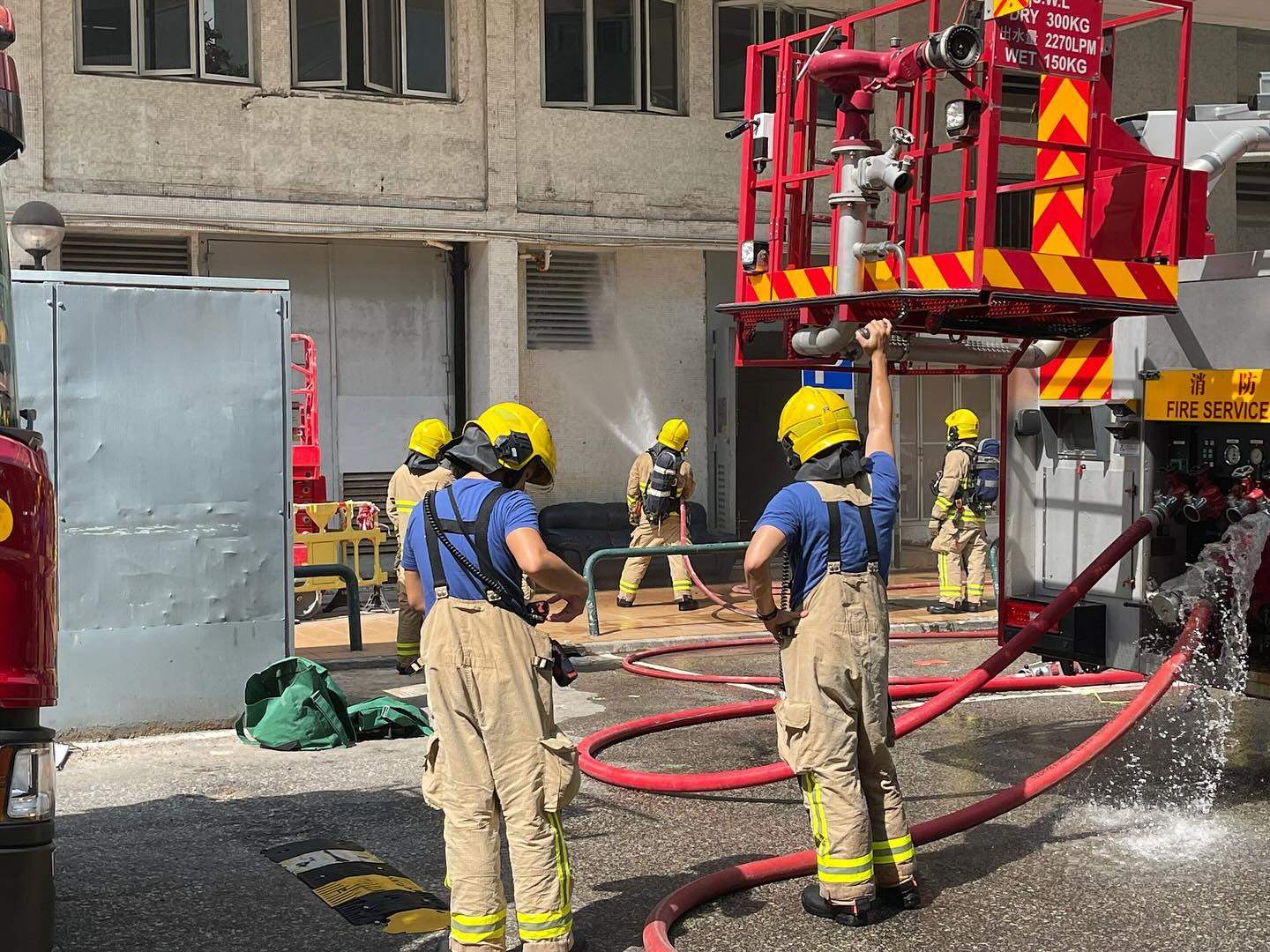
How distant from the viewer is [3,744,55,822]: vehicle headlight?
3.10 m

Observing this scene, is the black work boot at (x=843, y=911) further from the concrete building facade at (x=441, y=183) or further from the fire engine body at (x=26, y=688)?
the concrete building facade at (x=441, y=183)

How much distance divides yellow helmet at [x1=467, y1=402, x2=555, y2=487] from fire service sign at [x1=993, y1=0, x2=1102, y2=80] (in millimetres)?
2363

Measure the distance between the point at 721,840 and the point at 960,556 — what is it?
7.98 m

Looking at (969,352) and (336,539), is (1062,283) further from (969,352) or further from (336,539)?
(336,539)

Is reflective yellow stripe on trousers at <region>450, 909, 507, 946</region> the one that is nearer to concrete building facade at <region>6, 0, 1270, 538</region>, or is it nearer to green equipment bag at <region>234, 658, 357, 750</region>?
green equipment bag at <region>234, 658, 357, 750</region>

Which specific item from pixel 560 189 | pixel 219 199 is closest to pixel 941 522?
pixel 560 189

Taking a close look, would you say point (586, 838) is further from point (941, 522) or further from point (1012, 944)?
point (941, 522)

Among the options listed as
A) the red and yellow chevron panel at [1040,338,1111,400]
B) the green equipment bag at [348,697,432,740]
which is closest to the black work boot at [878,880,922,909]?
the red and yellow chevron panel at [1040,338,1111,400]

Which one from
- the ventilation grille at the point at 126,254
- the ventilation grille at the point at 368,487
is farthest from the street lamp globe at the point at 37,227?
the ventilation grille at the point at 368,487

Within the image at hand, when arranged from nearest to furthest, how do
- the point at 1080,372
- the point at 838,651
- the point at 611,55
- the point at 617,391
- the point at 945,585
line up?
the point at 838,651 → the point at 1080,372 → the point at 945,585 → the point at 611,55 → the point at 617,391

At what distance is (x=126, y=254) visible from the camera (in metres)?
14.4

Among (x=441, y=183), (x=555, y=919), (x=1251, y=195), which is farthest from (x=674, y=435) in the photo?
(x=1251, y=195)

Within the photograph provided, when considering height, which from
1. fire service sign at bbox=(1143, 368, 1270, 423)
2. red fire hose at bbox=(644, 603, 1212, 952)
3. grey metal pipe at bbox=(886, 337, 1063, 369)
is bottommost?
red fire hose at bbox=(644, 603, 1212, 952)

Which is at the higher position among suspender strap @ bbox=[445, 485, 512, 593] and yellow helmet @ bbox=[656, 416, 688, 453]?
yellow helmet @ bbox=[656, 416, 688, 453]
